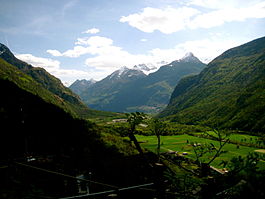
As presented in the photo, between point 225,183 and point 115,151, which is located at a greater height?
point 225,183

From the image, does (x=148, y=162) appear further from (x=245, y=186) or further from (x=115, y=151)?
(x=115, y=151)

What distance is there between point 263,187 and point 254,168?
72 centimetres

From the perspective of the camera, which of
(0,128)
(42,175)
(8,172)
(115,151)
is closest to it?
(8,172)

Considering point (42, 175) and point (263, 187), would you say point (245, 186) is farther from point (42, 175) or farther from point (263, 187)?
point (42, 175)

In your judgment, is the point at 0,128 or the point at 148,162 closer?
the point at 148,162

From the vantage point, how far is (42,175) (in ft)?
9.41

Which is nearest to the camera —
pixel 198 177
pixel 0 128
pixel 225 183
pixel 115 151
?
pixel 225 183

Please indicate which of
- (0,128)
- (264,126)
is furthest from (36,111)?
(264,126)

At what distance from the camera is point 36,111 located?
15711mm

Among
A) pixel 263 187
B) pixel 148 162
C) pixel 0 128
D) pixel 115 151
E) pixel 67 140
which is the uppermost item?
pixel 0 128

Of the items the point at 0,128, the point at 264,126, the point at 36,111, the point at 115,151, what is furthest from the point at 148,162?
the point at 264,126

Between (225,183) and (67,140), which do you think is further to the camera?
(67,140)

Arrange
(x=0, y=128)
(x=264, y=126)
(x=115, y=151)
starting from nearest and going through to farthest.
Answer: (x=0, y=128), (x=115, y=151), (x=264, y=126)

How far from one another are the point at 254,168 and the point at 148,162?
1.68 m
